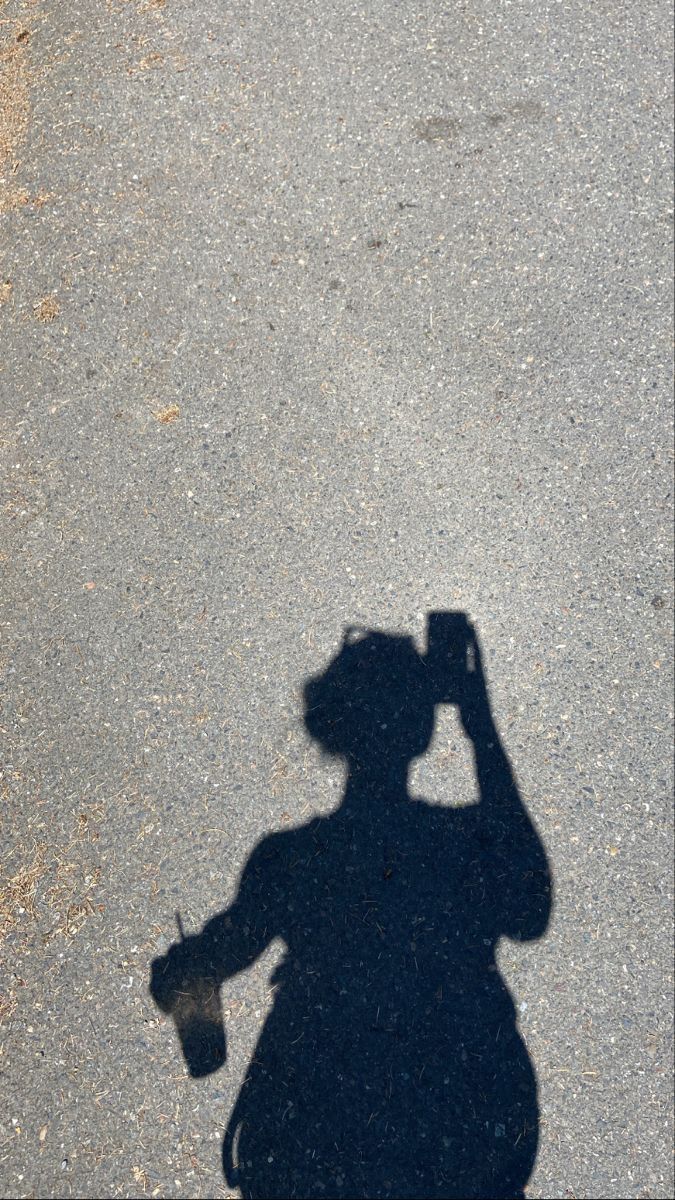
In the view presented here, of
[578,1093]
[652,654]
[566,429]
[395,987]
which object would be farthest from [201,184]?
[578,1093]

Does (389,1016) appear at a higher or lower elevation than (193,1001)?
lower

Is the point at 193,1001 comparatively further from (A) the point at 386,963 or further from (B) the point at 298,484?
(B) the point at 298,484

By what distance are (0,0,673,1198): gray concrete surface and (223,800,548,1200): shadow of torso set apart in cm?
12

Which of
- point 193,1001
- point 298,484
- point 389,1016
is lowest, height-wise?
point 389,1016

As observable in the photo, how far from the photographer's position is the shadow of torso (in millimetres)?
3154

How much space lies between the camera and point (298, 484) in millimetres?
3680

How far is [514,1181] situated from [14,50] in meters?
5.65

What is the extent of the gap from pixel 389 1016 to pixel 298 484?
2.25 meters

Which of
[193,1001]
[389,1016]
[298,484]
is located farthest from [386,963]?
[298,484]

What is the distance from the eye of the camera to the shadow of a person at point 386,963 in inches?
124

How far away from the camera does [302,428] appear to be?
372cm

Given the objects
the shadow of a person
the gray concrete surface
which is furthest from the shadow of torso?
the gray concrete surface

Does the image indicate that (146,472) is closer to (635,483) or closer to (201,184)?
(201,184)

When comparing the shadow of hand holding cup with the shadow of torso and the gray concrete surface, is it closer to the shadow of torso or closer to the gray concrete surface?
the gray concrete surface
